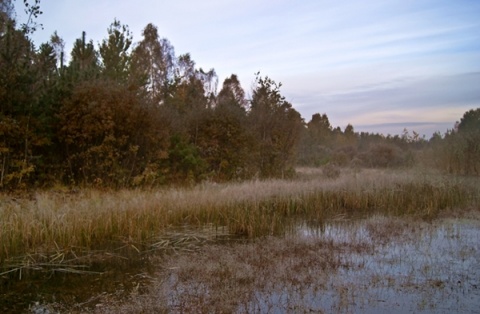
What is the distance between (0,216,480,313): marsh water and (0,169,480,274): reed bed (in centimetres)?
85

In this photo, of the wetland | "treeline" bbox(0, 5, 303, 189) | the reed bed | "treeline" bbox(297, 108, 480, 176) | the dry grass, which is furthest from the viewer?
"treeline" bbox(297, 108, 480, 176)

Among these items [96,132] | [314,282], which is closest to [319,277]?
[314,282]

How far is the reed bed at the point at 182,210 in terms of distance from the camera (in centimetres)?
724

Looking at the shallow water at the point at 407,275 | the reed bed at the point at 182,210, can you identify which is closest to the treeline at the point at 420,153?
the reed bed at the point at 182,210

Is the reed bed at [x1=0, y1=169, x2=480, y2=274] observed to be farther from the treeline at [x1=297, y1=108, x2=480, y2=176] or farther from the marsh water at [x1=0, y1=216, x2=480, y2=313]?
the treeline at [x1=297, y1=108, x2=480, y2=176]

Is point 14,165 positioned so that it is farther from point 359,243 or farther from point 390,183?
point 390,183

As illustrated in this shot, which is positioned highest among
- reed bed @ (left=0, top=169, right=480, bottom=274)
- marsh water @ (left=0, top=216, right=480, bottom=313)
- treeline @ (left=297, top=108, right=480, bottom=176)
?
treeline @ (left=297, top=108, right=480, bottom=176)

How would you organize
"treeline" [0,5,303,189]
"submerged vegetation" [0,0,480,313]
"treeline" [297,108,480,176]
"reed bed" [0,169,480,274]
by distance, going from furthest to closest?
"treeline" [297,108,480,176], "treeline" [0,5,303,189], "reed bed" [0,169,480,274], "submerged vegetation" [0,0,480,313]

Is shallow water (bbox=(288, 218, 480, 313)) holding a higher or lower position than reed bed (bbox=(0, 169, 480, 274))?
lower

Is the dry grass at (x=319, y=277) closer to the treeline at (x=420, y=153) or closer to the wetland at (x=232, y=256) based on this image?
the wetland at (x=232, y=256)

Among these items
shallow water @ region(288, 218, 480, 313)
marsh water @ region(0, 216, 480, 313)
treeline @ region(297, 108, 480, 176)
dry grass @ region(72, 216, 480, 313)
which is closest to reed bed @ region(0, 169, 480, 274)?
marsh water @ region(0, 216, 480, 313)

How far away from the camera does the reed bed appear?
724cm

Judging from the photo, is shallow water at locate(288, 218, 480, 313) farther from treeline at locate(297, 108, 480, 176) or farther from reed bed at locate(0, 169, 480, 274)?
treeline at locate(297, 108, 480, 176)

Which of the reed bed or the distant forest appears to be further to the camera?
the distant forest
